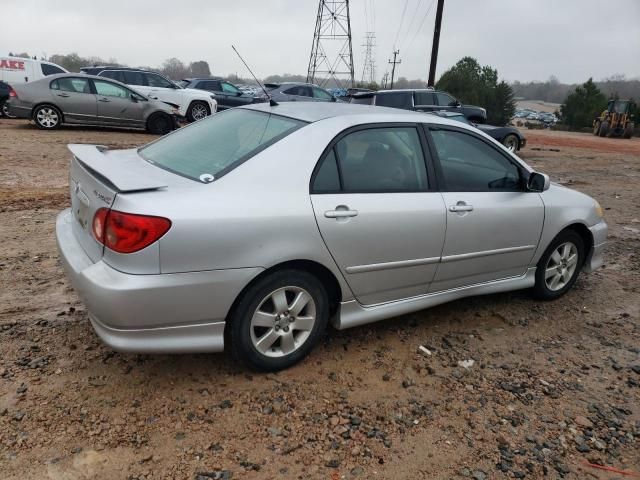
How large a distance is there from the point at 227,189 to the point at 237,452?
1309 millimetres

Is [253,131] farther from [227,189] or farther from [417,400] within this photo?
[417,400]

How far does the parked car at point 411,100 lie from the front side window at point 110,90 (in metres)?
5.88

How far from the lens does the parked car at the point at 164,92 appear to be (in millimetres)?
15516

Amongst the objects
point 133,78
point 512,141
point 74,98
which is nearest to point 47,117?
point 74,98

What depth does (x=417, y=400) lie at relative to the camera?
2977 mm

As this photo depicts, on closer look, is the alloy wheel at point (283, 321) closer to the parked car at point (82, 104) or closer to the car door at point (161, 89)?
the parked car at point (82, 104)

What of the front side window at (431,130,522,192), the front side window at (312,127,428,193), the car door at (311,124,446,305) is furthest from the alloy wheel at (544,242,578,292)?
the front side window at (312,127,428,193)

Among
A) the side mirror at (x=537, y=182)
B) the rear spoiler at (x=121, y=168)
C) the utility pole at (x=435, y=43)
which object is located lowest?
the side mirror at (x=537, y=182)

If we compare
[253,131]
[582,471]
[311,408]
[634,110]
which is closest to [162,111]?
[253,131]

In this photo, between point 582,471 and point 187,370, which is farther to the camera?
point 187,370

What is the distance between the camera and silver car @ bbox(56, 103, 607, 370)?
2557 millimetres

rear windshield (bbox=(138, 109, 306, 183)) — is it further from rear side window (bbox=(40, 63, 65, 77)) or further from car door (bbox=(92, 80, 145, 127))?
rear side window (bbox=(40, 63, 65, 77))

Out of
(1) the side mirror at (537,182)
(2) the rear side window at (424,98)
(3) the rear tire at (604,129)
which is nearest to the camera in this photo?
(1) the side mirror at (537,182)

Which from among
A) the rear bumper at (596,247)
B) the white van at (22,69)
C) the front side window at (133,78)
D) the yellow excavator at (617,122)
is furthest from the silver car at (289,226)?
the yellow excavator at (617,122)
